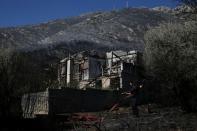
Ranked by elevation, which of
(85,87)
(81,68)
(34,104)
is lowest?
(34,104)

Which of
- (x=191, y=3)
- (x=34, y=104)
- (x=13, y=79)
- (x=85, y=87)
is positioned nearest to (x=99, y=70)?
(x=85, y=87)

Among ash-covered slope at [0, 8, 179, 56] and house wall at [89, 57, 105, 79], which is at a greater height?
ash-covered slope at [0, 8, 179, 56]

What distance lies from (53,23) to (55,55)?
11155cm

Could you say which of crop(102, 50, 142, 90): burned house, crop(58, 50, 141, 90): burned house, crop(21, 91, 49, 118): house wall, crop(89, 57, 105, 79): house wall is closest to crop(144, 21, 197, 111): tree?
crop(21, 91, 49, 118): house wall

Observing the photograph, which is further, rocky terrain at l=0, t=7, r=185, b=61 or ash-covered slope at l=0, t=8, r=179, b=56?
ash-covered slope at l=0, t=8, r=179, b=56

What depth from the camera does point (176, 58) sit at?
32969 mm

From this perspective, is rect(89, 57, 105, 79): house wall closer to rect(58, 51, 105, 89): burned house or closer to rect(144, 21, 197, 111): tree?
rect(58, 51, 105, 89): burned house

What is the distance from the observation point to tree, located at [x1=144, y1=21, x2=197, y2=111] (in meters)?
31.5

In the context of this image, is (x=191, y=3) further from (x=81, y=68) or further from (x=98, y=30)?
(x=98, y=30)

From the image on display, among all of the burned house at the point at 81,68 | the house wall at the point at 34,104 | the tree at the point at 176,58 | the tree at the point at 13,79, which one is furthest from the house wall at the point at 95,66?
the tree at the point at 176,58

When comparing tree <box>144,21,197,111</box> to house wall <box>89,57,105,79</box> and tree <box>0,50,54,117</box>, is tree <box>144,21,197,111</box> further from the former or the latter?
house wall <box>89,57,105,79</box>

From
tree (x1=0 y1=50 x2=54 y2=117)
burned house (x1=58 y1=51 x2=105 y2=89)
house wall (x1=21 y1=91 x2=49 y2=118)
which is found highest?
burned house (x1=58 y1=51 x2=105 y2=89)

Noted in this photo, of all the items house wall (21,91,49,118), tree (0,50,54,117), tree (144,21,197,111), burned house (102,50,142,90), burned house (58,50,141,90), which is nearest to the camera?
tree (144,21,197,111)

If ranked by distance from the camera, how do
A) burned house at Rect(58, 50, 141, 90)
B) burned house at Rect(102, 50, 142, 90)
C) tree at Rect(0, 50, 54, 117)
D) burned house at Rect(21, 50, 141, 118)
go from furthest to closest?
burned house at Rect(58, 50, 141, 90) < burned house at Rect(102, 50, 142, 90) < burned house at Rect(21, 50, 141, 118) < tree at Rect(0, 50, 54, 117)
